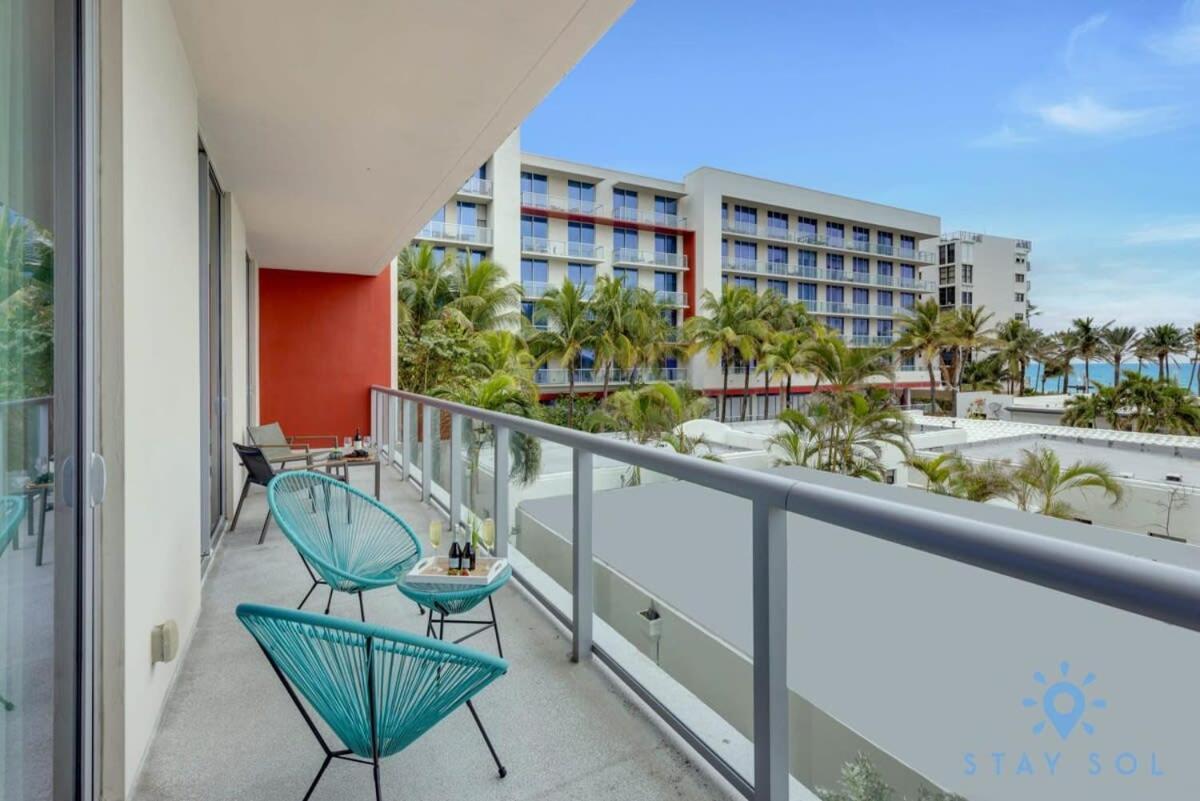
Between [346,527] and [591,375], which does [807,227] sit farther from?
[346,527]

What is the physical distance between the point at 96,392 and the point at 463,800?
1568 mm

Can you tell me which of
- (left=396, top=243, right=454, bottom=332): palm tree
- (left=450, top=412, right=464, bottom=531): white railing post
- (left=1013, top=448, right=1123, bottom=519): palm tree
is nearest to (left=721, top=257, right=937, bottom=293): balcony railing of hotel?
(left=396, top=243, right=454, bottom=332): palm tree

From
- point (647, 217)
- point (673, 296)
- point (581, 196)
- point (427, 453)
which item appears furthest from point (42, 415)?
point (647, 217)

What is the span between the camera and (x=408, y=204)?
5.58 metres

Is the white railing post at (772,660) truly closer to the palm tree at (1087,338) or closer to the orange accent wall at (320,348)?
the orange accent wall at (320,348)

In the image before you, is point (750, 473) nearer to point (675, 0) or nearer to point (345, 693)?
point (345, 693)

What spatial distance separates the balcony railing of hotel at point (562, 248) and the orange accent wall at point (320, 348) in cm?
1990

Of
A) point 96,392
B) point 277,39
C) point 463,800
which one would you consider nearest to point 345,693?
point 463,800

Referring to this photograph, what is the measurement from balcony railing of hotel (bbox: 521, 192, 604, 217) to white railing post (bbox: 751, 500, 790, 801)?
1129 inches

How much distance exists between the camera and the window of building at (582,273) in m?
30.0

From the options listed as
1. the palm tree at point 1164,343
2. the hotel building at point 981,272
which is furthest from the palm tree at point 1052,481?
the hotel building at point 981,272

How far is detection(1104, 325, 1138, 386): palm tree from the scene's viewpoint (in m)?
38.2

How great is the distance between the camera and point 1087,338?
40.3 meters

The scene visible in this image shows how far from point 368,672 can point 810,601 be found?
112cm
